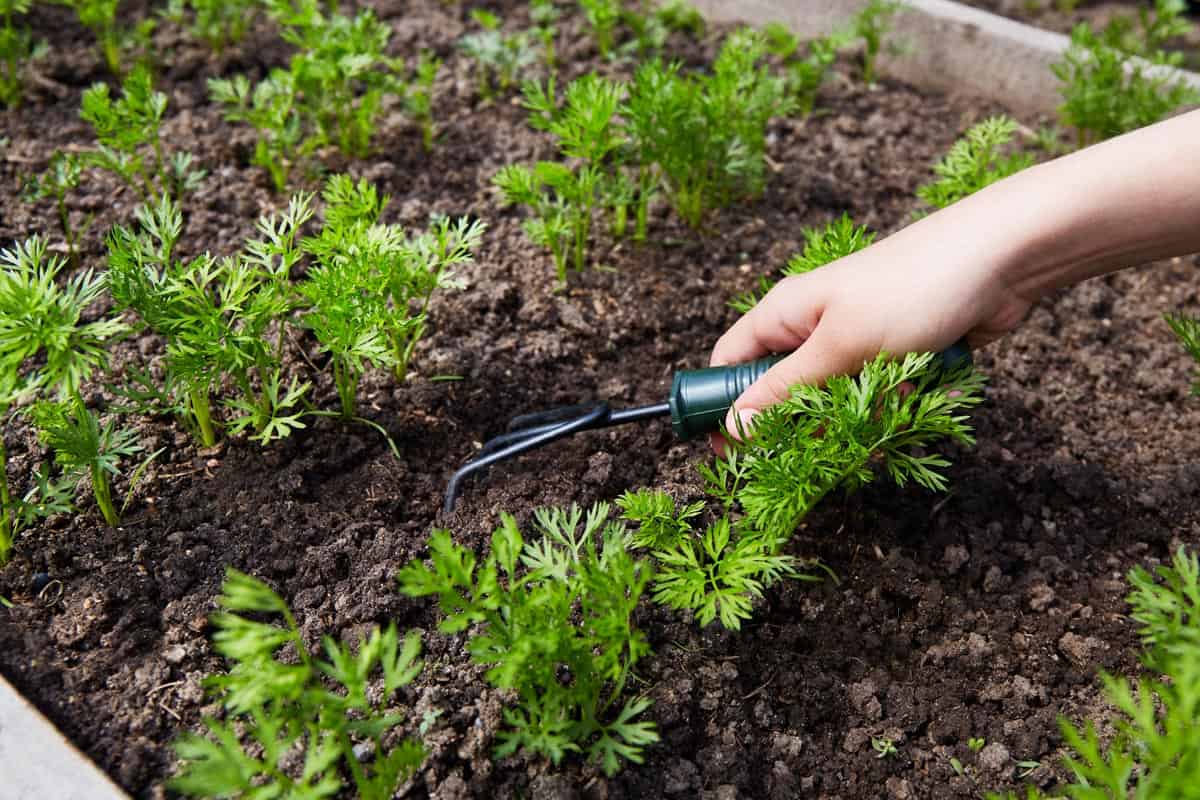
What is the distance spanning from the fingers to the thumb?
0.08 metres

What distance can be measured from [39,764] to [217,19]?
101 inches

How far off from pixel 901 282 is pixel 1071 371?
1.01 meters

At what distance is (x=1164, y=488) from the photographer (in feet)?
7.21

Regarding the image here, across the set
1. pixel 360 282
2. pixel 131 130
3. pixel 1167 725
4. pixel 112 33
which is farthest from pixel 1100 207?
pixel 112 33

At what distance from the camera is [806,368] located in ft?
6.05

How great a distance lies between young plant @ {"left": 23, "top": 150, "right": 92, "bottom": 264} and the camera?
2559 mm

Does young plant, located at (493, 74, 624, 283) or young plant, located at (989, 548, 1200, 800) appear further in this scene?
young plant, located at (493, 74, 624, 283)

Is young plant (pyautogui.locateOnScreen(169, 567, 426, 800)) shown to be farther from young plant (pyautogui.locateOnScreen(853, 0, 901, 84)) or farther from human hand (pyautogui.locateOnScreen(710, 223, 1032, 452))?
young plant (pyautogui.locateOnScreen(853, 0, 901, 84))

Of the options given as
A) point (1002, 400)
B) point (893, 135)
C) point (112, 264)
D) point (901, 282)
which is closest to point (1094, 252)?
point (901, 282)

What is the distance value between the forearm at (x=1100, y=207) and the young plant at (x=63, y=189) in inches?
85.3

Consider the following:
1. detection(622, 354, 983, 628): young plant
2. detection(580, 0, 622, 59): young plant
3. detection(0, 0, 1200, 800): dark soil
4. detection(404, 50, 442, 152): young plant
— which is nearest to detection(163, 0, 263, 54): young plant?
detection(0, 0, 1200, 800): dark soil

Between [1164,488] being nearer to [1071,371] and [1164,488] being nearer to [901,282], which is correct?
[1071,371]

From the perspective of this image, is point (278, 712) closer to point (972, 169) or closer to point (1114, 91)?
point (972, 169)

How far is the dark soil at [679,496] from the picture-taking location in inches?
69.1
